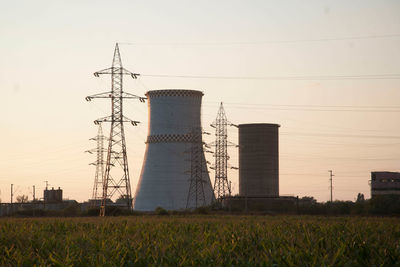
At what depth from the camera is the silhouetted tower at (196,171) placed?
1727 inches

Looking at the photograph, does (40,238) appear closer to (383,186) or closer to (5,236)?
(5,236)

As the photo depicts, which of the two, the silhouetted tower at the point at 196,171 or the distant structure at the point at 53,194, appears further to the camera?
the distant structure at the point at 53,194

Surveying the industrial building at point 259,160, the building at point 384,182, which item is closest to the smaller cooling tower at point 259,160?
the industrial building at point 259,160

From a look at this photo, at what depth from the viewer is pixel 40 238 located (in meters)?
12.7

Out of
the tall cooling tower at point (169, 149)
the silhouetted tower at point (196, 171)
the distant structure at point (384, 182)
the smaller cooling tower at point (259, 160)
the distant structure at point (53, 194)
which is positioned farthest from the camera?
the distant structure at point (53, 194)

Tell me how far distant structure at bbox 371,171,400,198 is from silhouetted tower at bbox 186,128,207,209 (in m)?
30.7

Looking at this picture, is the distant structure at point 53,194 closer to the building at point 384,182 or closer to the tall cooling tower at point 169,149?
the tall cooling tower at point 169,149

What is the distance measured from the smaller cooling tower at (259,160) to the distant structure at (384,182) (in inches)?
475

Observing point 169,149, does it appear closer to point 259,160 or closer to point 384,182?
point 259,160

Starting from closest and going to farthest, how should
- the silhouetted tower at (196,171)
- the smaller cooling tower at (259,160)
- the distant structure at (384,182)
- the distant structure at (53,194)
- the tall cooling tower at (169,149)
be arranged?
1. the tall cooling tower at (169,149)
2. the silhouetted tower at (196,171)
3. the smaller cooling tower at (259,160)
4. the distant structure at (384,182)
5. the distant structure at (53,194)

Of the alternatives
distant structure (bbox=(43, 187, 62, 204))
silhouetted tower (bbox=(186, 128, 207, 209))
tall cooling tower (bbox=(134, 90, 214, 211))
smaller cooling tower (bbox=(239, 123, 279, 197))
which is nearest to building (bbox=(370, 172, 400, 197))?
smaller cooling tower (bbox=(239, 123, 279, 197))

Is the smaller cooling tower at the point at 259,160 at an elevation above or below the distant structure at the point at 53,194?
above

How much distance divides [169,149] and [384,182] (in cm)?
3599

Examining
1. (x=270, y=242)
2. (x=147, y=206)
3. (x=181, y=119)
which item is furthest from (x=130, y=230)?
(x=147, y=206)
